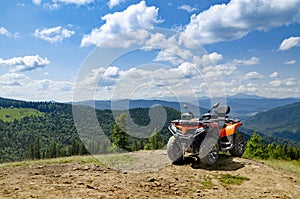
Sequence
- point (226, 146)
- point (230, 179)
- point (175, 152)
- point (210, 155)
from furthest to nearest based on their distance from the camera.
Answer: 1. point (226, 146)
2. point (175, 152)
3. point (210, 155)
4. point (230, 179)

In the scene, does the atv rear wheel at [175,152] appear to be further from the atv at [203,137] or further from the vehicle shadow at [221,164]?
the vehicle shadow at [221,164]

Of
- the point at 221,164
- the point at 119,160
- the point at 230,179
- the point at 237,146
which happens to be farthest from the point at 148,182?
the point at 237,146

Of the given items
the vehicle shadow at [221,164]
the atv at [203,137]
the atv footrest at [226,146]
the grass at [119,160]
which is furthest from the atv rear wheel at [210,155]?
the grass at [119,160]

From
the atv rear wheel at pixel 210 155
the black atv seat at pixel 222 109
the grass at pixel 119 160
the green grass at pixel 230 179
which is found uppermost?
the black atv seat at pixel 222 109

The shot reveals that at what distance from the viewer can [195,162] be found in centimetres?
1142

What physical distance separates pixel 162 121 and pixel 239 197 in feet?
22.8

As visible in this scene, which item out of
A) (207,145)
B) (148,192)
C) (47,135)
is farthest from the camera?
(47,135)

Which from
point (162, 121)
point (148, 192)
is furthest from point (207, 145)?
point (148, 192)

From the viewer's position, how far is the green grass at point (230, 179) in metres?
8.82

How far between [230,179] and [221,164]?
2.08 m

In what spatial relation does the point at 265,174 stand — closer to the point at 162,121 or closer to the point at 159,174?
the point at 159,174

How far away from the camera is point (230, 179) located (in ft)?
30.3

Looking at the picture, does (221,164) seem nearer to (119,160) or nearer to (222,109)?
(222,109)

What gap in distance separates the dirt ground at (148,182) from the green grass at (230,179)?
0.35 feet
